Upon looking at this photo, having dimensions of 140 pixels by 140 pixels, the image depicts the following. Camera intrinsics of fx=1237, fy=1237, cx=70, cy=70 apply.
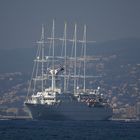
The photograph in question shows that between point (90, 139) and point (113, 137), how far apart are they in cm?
615

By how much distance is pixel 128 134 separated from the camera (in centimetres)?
15388

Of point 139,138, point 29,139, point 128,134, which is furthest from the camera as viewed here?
point 128,134

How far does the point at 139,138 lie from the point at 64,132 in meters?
14.8

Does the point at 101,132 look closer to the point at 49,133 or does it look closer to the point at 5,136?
the point at 49,133

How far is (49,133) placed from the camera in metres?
151

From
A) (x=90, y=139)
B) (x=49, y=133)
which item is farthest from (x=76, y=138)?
(x=49, y=133)

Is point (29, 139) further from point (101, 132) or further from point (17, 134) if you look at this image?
point (101, 132)

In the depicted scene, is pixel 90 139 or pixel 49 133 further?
pixel 49 133

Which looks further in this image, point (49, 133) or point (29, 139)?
point (49, 133)

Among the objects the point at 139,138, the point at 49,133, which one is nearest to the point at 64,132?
the point at 49,133

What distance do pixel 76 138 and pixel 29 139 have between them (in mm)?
6669

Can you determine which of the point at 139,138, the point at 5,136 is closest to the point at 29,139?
the point at 5,136

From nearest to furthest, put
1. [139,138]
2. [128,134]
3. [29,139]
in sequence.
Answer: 1. [29,139]
2. [139,138]
3. [128,134]

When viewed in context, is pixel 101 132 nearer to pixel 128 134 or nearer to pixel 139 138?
pixel 128 134
